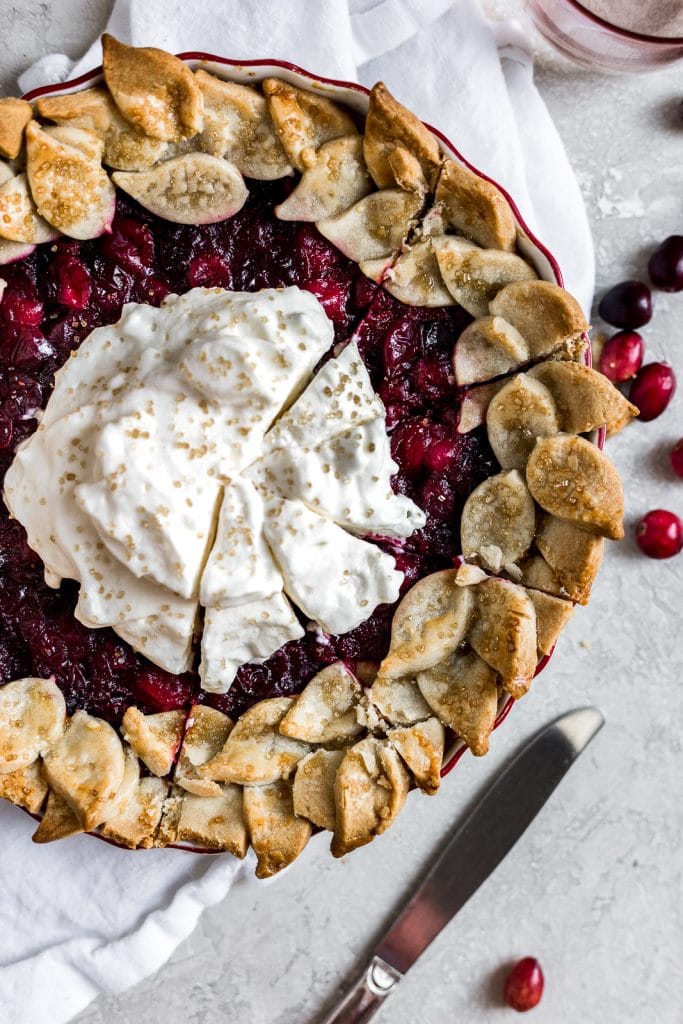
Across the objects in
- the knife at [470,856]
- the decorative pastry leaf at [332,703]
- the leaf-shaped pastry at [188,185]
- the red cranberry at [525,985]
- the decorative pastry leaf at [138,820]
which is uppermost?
the leaf-shaped pastry at [188,185]

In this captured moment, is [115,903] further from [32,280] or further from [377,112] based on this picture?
[377,112]

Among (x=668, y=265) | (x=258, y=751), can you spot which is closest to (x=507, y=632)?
(x=258, y=751)

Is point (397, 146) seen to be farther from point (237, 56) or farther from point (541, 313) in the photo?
point (237, 56)

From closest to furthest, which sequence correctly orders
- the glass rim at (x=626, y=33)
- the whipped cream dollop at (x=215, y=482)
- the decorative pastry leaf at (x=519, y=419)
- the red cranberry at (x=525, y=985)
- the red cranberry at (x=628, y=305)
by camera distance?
the whipped cream dollop at (x=215, y=482) → the decorative pastry leaf at (x=519, y=419) → the glass rim at (x=626, y=33) → the red cranberry at (x=628, y=305) → the red cranberry at (x=525, y=985)

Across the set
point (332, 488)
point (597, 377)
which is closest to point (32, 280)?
point (332, 488)

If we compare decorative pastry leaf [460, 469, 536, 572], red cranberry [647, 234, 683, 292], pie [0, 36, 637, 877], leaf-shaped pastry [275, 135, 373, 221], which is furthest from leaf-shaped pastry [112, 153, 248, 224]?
red cranberry [647, 234, 683, 292]

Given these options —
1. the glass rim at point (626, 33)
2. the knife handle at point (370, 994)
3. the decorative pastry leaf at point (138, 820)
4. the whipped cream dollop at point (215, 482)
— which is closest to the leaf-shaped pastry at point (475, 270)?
the whipped cream dollop at point (215, 482)

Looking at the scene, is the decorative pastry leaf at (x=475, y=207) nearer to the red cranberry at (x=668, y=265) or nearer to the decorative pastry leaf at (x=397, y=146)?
the decorative pastry leaf at (x=397, y=146)
